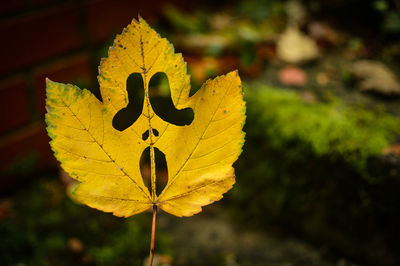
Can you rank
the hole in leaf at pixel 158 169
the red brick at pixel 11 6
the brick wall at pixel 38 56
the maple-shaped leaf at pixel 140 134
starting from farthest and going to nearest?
the hole in leaf at pixel 158 169 → the brick wall at pixel 38 56 → the red brick at pixel 11 6 → the maple-shaped leaf at pixel 140 134

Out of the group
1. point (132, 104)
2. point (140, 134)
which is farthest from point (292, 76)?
point (140, 134)

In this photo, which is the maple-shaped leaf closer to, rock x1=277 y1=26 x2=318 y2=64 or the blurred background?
the blurred background

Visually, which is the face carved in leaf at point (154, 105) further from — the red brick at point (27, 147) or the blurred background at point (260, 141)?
the red brick at point (27, 147)

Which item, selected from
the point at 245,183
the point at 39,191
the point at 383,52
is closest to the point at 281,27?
the point at 383,52

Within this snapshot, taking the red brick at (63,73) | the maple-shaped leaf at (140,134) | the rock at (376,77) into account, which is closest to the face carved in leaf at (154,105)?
the red brick at (63,73)

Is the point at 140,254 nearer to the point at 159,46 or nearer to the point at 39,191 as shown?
the point at 39,191

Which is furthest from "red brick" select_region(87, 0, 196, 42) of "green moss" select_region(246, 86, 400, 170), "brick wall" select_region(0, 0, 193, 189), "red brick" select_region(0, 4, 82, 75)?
"green moss" select_region(246, 86, 400, 170)

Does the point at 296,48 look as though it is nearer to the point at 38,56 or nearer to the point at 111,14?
the point at 111,14
